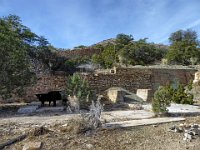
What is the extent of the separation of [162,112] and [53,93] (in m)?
4.95

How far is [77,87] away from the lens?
425 inches

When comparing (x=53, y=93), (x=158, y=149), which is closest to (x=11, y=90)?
(x=53, y=93)

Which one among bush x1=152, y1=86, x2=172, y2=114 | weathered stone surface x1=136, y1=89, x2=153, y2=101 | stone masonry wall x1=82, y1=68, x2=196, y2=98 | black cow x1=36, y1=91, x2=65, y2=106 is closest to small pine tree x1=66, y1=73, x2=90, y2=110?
black cow x1=36, y1=91, x2=65, y2=106

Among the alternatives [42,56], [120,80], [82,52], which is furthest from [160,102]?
[82,52]

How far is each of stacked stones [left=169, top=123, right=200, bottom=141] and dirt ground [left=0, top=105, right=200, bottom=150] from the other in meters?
0.11

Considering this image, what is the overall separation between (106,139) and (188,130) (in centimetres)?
179

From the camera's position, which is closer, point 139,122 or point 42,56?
point 139,122

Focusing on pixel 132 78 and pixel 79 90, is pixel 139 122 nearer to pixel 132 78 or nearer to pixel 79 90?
pixel 79 90

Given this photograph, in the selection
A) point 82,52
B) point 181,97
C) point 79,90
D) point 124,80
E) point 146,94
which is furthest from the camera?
point 82,52

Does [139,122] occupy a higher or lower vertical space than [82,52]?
lower

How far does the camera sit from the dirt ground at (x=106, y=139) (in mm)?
5852

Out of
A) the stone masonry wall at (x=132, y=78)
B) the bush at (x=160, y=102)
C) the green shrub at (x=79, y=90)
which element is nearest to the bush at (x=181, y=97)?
the stone masonry wall at (x=132, y=78)

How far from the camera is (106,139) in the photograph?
6.20 metres

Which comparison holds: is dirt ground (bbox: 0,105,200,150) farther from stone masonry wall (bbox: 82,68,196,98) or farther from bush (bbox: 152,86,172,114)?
stone masonry wall (bbox: 82,68,196,98)
